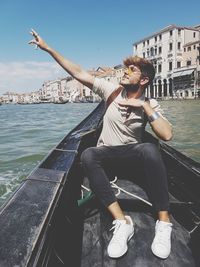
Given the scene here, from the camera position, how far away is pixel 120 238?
49.0 inches

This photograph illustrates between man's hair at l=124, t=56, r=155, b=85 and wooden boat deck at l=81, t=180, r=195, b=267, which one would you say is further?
man's hair at l=124, t=56, r=155, b=85

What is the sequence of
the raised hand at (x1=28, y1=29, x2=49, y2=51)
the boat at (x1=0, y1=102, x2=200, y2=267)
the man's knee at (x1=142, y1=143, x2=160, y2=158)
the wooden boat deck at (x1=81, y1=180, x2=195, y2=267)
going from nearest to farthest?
the boat at (x1=0, y1=102, x2=200, y2=267) < the wooden boat deck at (x1=81, y1=180, x2=195, y2=267) < the man's knee at (x1=142, y1=143, x2=160, y2=158) < the raised hand at (x1=28, y1=29, x2=49, y2=51)

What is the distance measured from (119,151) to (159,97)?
3449 centimetres

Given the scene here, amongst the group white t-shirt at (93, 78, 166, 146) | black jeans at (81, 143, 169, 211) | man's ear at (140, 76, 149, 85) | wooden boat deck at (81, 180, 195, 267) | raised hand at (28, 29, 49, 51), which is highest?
raised hand at (28, 29, 49, 51)

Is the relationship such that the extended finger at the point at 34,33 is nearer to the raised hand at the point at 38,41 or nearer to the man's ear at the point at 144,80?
the raised hand at the point at 38,41

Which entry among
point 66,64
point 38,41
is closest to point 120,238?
point 66,64

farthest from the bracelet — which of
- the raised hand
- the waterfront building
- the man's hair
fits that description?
the waterfront building

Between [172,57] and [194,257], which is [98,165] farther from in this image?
[172,57]

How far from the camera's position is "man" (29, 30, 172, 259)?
4.27 ft

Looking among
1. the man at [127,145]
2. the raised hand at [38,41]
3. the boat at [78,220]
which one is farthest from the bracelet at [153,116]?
the raised hand at [38,41]

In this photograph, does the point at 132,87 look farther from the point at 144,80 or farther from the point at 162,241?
the point at 162,241

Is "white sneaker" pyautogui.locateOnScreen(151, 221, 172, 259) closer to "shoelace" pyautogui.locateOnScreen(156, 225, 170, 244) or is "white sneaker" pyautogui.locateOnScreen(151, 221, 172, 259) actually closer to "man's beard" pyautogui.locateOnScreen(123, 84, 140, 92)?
"shoelace" pyautogui.locateOnScreen(156, 225, 170, 244)

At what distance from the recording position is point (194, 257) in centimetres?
125

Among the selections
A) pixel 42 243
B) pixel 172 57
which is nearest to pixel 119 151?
pixel 42 243
